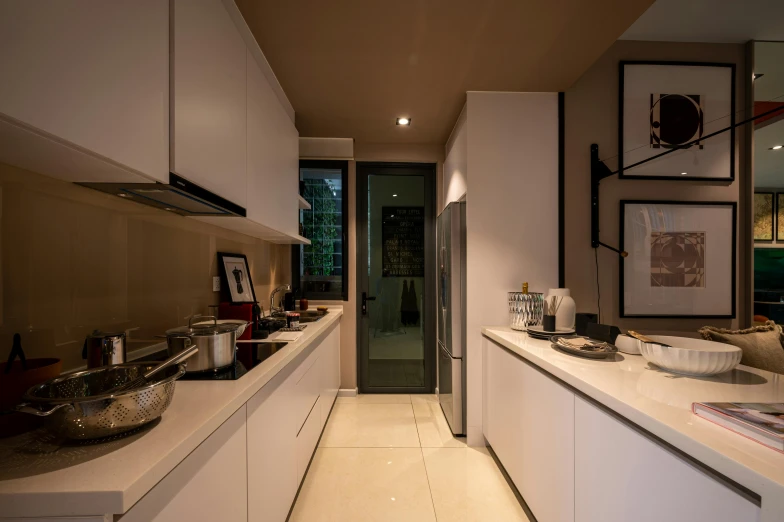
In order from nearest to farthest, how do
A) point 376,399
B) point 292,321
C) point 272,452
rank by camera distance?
point 272,452
point 292,321
point 376,399

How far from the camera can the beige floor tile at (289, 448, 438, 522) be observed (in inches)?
75.0

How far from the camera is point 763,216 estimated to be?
2.74 m

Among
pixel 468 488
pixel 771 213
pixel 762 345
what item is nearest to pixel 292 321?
pixel 468 488

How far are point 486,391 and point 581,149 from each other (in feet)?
6.49

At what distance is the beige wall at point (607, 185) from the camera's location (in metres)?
2.64

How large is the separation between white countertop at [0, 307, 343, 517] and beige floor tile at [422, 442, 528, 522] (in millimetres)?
1569

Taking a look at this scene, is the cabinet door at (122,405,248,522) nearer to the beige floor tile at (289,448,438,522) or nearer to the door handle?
the beige floor tile at (289,448,438,522)

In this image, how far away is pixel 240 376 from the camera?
1.28 meters

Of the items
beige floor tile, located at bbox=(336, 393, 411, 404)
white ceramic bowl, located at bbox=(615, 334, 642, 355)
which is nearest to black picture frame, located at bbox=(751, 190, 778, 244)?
white ceramic bowl, located at bbox=(615, 334, 642, 355)

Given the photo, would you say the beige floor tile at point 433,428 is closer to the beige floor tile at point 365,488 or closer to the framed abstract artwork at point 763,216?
the beige floor tile at point 365,488

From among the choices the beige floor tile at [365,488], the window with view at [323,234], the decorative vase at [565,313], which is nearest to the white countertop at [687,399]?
the decorative vase at [565,313]

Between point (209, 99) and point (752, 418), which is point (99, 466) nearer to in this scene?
point (209, 99)

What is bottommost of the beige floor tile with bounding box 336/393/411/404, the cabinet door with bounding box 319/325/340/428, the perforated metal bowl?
the beige floor tile with bounding box 336/393/411/404

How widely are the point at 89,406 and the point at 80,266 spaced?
762mm
